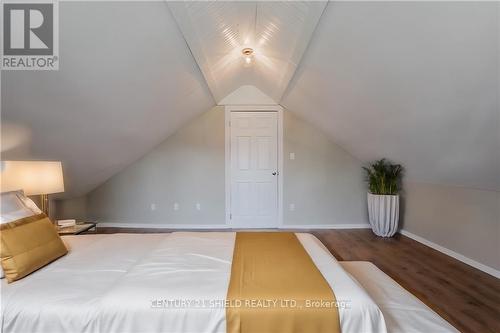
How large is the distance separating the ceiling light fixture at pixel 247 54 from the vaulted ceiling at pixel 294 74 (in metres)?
0.10

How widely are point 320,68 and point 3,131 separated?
274 centimetres

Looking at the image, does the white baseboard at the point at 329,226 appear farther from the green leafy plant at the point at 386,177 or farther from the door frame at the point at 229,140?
the green leafy plant at the point at 386,177

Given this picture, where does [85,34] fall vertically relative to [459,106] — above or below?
above

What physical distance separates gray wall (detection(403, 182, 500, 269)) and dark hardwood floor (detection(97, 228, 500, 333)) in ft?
0.57

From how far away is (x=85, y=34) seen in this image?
4.91 feet

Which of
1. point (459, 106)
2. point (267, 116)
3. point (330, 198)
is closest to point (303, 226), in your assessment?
point (330, 198)

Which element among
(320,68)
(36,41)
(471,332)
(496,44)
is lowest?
(471,332)

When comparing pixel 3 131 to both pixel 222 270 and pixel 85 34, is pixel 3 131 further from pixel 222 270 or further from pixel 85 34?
pixel 222 270

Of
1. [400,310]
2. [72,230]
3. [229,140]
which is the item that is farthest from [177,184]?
[400,310]

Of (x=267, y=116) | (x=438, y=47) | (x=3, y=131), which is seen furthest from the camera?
(x=267, y=116)

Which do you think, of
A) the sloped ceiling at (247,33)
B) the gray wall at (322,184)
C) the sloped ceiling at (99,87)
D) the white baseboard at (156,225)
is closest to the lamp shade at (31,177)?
the sloped ceiling at (99,87)

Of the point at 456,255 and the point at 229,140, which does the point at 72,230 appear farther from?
the point at 456,255

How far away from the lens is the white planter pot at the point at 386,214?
3.43 metres

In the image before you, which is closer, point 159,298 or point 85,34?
point 159,298
